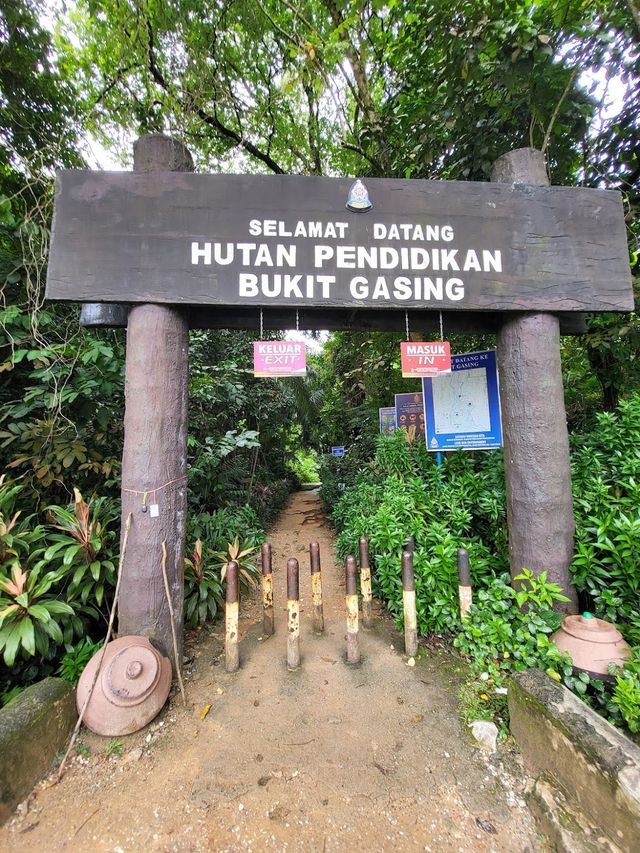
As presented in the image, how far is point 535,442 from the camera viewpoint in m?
3.16

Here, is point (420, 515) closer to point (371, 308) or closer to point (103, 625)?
point (371, 308)

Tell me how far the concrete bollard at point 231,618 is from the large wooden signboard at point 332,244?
86.1 inches

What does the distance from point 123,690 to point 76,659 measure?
0.81m

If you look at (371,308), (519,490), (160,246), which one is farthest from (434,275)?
(160,246)

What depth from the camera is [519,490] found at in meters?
3.21

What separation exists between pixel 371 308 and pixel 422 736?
10.2 feet

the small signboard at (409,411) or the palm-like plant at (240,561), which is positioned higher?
the small signboard at (409,411)

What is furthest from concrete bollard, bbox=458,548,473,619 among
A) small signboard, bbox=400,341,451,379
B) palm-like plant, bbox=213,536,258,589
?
palm-like plant, bbox=213,536,258,589

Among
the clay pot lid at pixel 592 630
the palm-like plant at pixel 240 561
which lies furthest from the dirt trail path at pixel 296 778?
the palm-like plant at pixel 240 561

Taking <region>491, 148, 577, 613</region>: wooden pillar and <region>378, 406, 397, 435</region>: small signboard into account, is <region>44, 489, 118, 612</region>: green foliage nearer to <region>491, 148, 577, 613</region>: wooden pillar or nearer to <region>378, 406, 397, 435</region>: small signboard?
<region>491, 148, 577, 613</region>: wooden pillar

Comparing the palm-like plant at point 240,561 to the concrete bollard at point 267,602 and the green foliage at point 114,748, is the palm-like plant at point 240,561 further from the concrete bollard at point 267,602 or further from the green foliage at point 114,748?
the green foliage at point 114,748

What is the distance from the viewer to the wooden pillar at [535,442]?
3.08m

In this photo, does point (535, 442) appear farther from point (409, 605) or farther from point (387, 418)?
point (387, 418)

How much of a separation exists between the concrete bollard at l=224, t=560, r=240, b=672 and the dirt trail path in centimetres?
10
